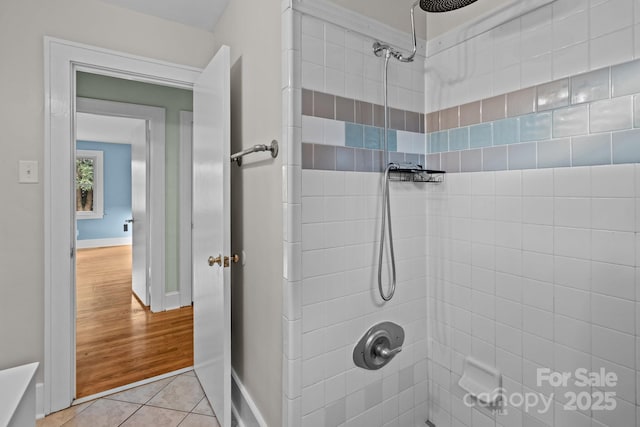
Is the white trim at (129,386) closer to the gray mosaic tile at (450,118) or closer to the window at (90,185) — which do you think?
the gray mosaic tile at (450,118)

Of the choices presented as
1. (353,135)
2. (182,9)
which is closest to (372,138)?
(353,135)

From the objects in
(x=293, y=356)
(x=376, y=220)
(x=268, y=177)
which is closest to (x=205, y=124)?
(x=268, y=177)

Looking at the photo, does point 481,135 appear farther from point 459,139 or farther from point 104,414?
point 104,414

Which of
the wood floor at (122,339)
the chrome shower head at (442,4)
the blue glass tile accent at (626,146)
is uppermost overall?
the chrome shower head at (442,4)

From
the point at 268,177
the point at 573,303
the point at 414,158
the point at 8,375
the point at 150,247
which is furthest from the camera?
the point at 150,247

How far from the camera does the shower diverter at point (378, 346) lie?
144 cm

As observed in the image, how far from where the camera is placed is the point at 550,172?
121 cm

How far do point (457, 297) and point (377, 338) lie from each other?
0.44 metres

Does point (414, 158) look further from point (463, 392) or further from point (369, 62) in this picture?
point (463, 392)

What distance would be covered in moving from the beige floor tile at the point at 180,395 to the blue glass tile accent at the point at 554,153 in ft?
7.09

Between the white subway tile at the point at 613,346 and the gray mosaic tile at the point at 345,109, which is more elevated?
the gray mosaic tile at the point at 345,109

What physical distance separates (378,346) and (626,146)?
1.19 m

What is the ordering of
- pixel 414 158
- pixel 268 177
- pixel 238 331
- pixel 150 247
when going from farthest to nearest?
1. pixel 150 247
2. pixel 238 331
3. pixel 414 158
4. pixel 268 177

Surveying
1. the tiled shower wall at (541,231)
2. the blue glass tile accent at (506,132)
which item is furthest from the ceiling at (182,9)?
the blue glass tile accent at (506,132)
